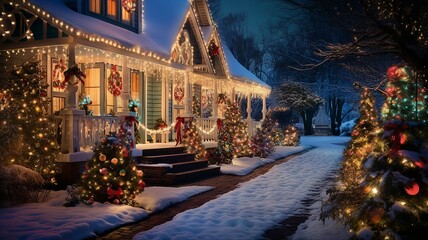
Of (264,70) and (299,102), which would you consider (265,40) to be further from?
(299,102)

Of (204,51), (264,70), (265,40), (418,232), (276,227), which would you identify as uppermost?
(265,40)

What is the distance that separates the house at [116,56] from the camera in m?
10.4

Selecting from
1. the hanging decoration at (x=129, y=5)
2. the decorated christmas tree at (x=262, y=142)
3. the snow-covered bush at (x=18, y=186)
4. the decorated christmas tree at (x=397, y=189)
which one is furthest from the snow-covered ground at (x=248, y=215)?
the hanging decoration at (x=129, y=5)

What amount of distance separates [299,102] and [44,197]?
35413mm

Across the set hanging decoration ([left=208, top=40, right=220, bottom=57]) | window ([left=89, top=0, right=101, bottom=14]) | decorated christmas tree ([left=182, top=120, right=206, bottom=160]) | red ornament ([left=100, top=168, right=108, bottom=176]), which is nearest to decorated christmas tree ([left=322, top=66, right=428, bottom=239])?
red ornament ([left=100, top=168, right=108, bottom=176])

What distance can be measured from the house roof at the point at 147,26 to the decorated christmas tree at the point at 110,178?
3.26 metres

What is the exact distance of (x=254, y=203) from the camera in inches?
354

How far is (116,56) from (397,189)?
8.94 metres

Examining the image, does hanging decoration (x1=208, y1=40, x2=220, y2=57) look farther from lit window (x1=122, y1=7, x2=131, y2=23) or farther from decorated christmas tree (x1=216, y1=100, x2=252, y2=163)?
lit window (x1=122, y1=7, x2=131, y2=23)

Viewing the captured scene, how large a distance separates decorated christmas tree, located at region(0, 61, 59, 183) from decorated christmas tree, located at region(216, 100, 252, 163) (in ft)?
24.5

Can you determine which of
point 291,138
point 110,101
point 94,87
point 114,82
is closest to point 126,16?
point 114,82

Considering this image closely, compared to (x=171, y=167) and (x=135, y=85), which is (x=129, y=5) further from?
(x=171, y=167)

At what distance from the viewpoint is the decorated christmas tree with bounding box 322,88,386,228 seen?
5.80 meters

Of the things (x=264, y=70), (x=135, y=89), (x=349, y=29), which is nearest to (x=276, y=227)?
(x=349, y=29)
